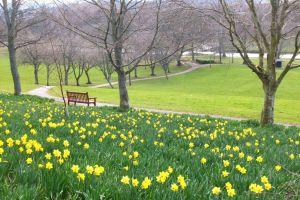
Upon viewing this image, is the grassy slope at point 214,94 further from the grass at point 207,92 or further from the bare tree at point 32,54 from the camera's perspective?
the bare tree at point 32,54

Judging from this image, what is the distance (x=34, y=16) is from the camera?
23.6m

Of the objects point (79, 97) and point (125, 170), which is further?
point (79, 97)

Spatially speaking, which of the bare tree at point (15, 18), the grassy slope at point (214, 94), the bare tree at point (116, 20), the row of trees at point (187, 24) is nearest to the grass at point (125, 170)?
the row of trees at point (187, 24)

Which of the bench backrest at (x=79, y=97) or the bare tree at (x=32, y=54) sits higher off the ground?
the bare tree at (x=32, y=54)

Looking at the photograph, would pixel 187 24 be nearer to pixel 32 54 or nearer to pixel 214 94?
pixel 214 94

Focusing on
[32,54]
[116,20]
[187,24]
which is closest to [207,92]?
[32,54]

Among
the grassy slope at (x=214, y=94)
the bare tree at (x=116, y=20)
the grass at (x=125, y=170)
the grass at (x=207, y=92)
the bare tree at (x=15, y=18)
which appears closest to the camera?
the grass at (x=125, y=170)

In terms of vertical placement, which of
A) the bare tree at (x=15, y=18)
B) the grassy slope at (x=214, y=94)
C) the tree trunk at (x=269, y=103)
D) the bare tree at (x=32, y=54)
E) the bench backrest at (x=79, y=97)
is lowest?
the grassy slope at (x=214, y=94)

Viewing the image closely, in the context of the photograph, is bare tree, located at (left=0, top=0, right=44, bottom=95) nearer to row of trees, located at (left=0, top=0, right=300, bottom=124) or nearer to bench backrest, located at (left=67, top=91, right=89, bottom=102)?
bench backrest, located at (left=67, top=91, right=89, bottom=102)

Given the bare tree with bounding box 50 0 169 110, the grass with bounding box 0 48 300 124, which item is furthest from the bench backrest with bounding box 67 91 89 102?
the bare tree with bounding box 50 0 169 110

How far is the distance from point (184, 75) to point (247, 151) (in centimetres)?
6224

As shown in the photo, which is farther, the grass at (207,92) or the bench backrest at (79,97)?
the grass at (207,92)

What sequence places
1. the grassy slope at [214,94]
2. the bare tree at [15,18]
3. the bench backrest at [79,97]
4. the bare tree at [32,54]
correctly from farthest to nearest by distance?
the bare tree at [32,54]
the grassy slope at [214,94]
the bare tree at [15,18]
the bench backrest at [79,97]

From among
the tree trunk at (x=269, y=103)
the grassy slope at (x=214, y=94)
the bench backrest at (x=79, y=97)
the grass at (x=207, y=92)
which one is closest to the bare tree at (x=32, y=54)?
the grass at (x=207, y=92)
